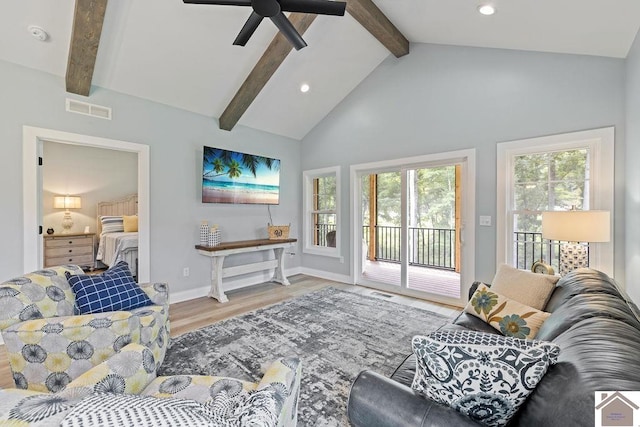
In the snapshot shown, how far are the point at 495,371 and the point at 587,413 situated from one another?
21cm

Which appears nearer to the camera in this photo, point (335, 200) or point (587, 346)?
point (587, 346)

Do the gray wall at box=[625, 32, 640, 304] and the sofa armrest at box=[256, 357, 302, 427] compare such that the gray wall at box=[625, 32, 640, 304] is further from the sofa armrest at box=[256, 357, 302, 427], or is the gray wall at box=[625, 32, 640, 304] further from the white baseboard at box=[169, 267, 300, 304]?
the white baseboard at box=[169, 267, 300, 304]

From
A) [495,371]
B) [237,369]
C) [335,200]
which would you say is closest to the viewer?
[495,371]

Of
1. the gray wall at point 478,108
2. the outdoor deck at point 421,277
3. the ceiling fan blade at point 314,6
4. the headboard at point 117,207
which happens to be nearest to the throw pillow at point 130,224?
the headboard at point 117,207

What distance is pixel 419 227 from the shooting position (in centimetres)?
639

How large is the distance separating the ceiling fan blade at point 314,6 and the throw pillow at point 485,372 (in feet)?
7.68

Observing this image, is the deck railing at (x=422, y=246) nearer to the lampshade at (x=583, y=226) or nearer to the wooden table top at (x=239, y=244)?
the wooden table top at (x=239, y=244)

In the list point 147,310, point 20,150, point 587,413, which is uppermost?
point 20,150

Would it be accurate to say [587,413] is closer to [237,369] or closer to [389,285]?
[237,369]

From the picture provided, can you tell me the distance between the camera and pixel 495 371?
883 mm

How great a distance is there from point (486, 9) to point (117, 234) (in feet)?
21.9

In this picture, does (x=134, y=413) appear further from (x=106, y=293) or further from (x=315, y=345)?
(x=315, y=345)

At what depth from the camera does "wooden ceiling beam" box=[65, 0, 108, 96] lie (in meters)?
2.41

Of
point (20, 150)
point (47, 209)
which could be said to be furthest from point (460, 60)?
point (47, 209)
